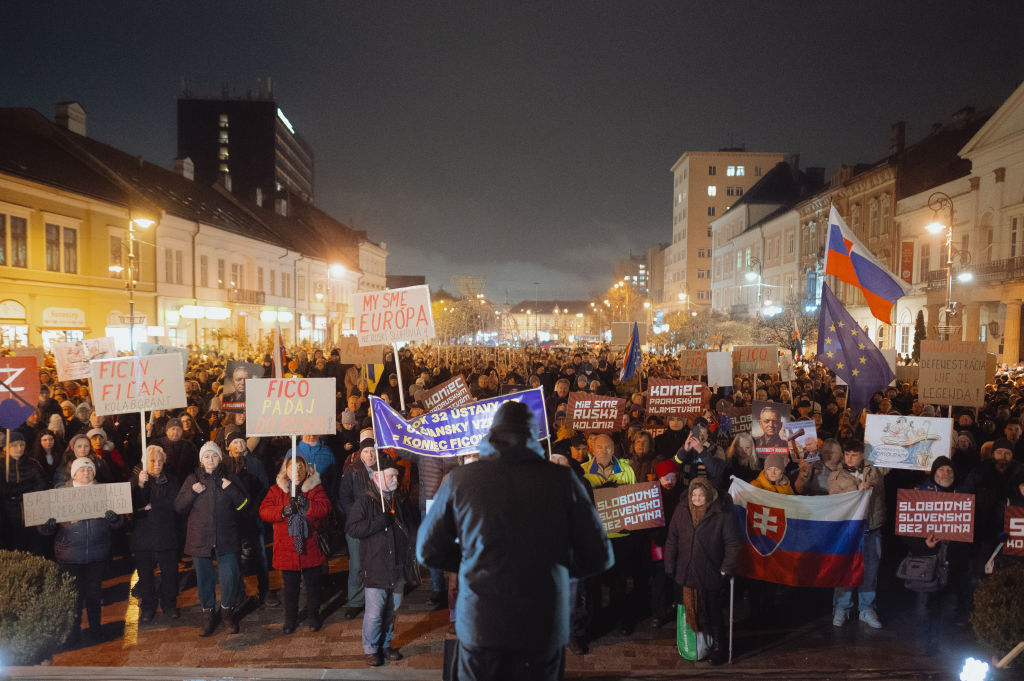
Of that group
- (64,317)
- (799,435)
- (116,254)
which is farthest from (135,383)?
(116,254)

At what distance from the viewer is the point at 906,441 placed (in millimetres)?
7336

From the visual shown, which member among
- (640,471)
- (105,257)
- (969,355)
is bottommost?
(640,471)

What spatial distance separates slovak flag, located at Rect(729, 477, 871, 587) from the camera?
20.4ft

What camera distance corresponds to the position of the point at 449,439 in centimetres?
643

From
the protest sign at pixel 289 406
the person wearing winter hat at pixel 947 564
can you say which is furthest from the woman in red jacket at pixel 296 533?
the person wearing winter hat at pixel 947 564

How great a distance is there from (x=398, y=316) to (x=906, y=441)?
18.4ft

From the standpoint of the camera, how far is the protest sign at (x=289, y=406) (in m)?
7.09

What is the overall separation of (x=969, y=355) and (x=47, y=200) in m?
30.0

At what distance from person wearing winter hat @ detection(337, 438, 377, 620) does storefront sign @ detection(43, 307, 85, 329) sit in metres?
25.9

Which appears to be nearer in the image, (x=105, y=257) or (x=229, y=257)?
(x=105, y=257)

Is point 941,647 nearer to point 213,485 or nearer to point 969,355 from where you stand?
point 969,355

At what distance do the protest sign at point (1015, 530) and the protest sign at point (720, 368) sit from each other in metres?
7.13

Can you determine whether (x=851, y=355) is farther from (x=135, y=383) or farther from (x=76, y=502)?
(x=76, y=502)

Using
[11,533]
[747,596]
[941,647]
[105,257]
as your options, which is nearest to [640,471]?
[747,596]
